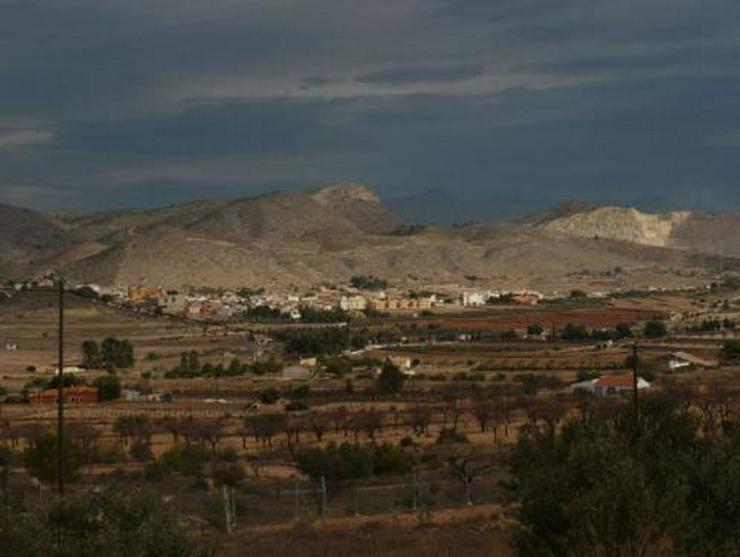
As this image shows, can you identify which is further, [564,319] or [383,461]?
[564,319]

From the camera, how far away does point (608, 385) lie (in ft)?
245

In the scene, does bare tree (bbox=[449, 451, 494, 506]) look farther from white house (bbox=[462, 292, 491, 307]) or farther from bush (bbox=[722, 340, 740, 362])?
white house (bbox=[462, 292, 491, 307])

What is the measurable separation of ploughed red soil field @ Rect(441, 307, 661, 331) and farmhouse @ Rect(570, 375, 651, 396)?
50129 millimetres

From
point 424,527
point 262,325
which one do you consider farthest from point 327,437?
point 262,325

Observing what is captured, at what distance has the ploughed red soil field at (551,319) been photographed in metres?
137

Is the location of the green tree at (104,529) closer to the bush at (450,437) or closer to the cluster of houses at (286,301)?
the bush at (450,437)

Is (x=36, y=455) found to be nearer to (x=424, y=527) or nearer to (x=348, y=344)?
(x=424, y=527)

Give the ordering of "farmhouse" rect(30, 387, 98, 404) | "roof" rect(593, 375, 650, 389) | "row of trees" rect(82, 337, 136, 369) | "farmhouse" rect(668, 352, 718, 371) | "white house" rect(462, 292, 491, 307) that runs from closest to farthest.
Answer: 1. "roof" rect(593, 375, 650, 389)
2. "farmhouse" rect(30, 387, 98, 404)
3. "farmhouse" rect(668, 352, 718, 371)
4. "row of trees" rect(82, 337, 136, 369)
5. "white house" rect(462, 292, 491, 307)

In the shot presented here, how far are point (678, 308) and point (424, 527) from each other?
5131 inches

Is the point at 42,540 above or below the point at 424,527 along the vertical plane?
above

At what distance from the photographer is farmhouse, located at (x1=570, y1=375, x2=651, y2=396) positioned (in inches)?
2832

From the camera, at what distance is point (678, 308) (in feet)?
522

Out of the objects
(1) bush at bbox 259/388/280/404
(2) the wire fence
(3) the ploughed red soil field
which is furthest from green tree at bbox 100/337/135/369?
(2) the wire fence

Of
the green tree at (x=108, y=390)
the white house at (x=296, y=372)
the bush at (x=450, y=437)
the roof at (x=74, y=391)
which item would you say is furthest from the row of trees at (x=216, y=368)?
the bush at (x=450, y=437)
